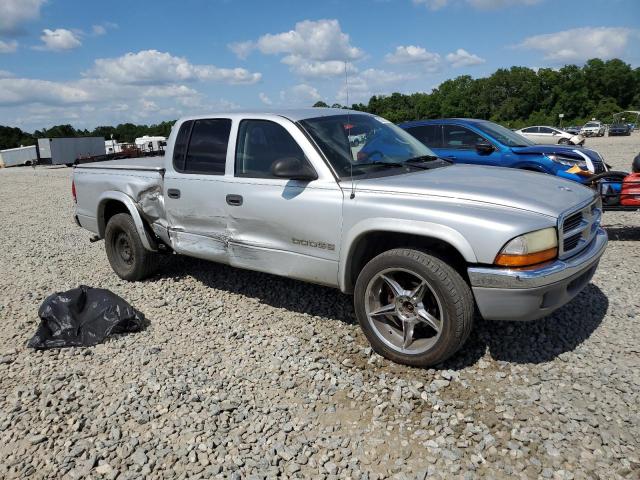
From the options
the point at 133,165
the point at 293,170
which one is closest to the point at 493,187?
the point at 293,170

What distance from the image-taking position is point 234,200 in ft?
14.2

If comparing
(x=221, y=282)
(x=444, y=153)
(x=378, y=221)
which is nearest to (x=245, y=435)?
(x=378, y=221)

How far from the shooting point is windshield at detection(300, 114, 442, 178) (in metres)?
3.96

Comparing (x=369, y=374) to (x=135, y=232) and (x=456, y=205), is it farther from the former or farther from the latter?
(x=135, y=232)

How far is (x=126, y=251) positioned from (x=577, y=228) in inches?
191

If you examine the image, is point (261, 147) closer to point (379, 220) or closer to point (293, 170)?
point (293, 170)

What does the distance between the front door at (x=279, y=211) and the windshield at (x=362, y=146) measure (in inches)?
6.4

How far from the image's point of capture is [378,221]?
3447 mm

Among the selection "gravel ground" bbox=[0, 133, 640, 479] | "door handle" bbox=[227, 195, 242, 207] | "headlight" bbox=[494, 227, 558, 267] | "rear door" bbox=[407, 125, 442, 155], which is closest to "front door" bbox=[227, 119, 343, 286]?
"door handle" bbox=[227, 195, 242, 207]

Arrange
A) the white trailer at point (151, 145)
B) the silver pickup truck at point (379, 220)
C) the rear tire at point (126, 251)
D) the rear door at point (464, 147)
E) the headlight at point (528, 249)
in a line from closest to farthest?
the headlight at point (528, 249) < the silver pickup truck at point (379, 220) < the rear tire at point (126, 251) < the rear door at point (464, 147) < the white trailer at point (151, 145)

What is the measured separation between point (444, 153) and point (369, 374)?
19.5 ft

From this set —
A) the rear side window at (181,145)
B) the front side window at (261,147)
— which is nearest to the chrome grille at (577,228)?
the front side window at (261,147)

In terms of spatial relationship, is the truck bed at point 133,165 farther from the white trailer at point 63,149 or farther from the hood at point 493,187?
the white trailer at point 63,149

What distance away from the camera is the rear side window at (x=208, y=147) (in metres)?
4.58
